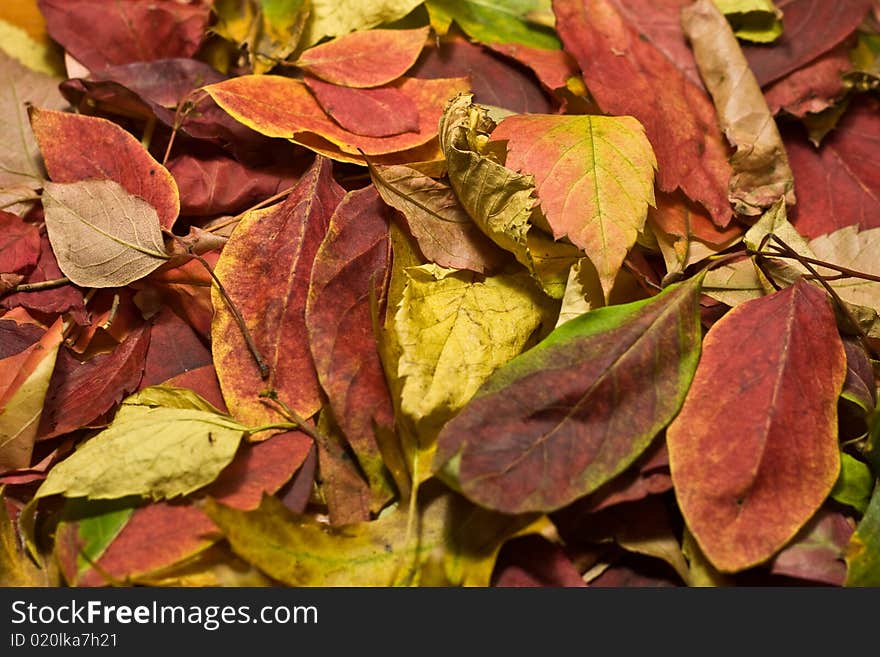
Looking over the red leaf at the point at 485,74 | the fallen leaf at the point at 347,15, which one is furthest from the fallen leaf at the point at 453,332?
the fallen leaf at the point at 347,15

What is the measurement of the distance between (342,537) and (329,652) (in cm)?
8

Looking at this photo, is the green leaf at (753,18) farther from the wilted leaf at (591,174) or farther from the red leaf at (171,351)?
the red leaf at (171,351)

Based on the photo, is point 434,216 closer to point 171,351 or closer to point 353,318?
point 353,318

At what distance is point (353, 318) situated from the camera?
2.15ft

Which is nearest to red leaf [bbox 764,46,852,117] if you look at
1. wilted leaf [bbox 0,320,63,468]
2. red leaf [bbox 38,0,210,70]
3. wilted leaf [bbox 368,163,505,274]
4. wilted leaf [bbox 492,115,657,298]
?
wilted leaf [bbox 492,115,657,298]

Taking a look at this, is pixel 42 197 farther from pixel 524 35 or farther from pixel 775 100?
pixel 775 100

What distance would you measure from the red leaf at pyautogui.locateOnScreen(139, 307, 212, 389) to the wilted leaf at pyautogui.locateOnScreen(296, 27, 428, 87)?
0.88ft

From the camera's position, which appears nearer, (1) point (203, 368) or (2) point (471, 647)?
(2) point (471, 647)

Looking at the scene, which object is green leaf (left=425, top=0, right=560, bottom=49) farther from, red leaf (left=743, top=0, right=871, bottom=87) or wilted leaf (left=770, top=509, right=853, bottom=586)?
wilted leaf (left=770, top=509, right=853, bottom=586)

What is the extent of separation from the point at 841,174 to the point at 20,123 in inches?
31.1

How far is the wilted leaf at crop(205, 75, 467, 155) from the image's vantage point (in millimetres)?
731

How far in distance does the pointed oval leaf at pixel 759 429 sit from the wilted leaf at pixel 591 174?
0.35ft

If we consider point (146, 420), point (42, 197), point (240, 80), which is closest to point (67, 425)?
point (146, 420)

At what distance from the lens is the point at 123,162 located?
744mm
